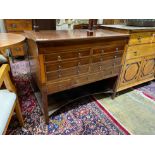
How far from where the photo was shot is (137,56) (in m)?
1.66

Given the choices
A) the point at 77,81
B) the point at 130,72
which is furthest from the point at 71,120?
the point at 130,72

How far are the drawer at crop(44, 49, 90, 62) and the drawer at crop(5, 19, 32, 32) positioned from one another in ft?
5.75

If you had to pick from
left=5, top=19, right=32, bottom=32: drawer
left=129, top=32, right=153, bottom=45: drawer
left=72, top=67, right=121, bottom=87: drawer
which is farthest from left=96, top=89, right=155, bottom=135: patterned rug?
left=5, top=19, right=32, bottom=32: drawer

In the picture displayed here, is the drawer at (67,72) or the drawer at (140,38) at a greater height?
the drawer at (140,38)

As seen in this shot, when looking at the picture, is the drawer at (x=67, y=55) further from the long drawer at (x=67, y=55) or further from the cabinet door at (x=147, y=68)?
the cabinet door at (x=147, y=68)

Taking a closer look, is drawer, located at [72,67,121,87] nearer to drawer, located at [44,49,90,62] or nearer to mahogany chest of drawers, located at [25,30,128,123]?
mahogany chest of drawers, located at [25,30,128,123]

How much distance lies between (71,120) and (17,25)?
6.52 ft

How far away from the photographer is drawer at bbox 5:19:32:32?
7.57 ft

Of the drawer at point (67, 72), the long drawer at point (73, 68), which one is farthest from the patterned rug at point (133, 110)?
the drawer at point (67, 72)

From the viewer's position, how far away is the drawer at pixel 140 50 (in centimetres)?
154

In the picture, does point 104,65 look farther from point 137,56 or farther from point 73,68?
point 137,56

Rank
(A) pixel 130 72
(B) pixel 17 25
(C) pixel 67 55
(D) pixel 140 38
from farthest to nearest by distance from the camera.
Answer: (B) pixel 17 25 → (A) pixel 130 72 → (D) pixel 140 38 → (C) pixel 67 55

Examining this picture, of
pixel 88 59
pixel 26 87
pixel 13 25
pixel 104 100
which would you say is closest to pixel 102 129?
pixel 104 100
